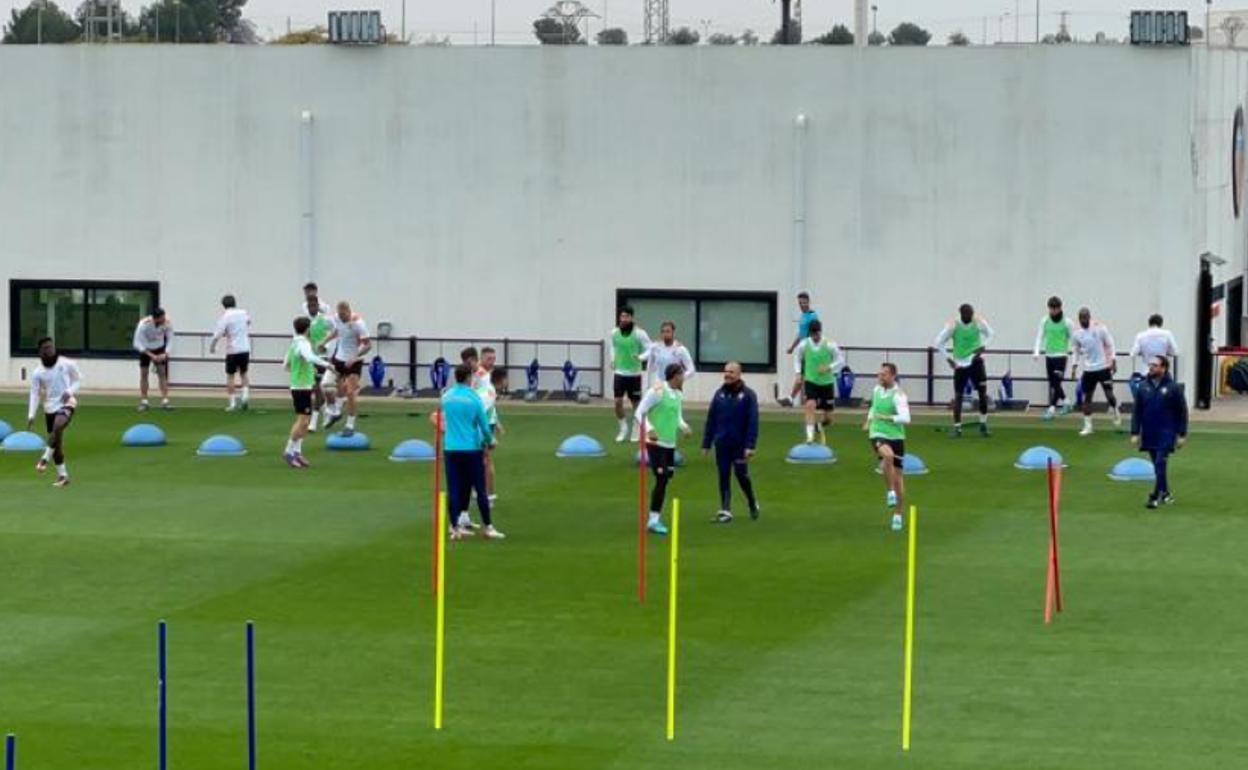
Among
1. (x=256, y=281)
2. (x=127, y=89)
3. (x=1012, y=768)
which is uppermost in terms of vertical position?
(x=127, y=89)

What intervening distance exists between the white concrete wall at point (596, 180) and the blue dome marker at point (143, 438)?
34.0 feet

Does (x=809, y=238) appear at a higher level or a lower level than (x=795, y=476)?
higher

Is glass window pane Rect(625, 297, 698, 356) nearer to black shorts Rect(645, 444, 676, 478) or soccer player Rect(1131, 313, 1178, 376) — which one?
soccer player Rect(1131, 313, 1178, 376)

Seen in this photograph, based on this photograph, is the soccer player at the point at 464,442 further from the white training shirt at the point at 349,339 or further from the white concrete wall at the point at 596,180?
the white concrete wall at the point at 596,180

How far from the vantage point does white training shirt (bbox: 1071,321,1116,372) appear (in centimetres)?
4097

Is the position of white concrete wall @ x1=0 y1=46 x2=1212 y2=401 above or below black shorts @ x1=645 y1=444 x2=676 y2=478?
above

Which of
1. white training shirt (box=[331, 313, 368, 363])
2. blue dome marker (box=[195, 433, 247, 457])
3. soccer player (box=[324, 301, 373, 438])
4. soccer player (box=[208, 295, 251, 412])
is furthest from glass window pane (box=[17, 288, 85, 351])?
blue dome marker (box=[195, 433, 247, 457])

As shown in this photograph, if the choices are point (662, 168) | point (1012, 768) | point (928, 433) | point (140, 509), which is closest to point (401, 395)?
point (662, 168)

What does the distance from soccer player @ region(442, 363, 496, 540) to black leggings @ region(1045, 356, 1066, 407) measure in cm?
1549

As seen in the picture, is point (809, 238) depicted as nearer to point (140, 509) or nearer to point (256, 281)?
point (256, 281)

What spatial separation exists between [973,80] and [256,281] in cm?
1338

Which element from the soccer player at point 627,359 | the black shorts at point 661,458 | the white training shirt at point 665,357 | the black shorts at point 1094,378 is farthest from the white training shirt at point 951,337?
the black shorts at point 661,458

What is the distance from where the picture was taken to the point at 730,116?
48.0 metres

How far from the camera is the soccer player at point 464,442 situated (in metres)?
29.0
